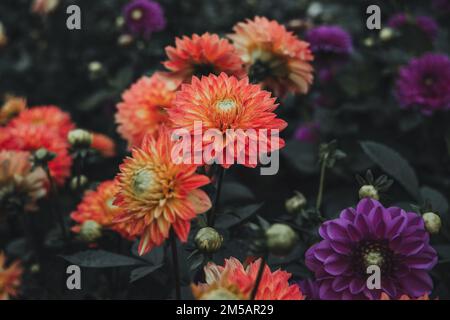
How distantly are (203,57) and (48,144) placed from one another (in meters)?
0.59

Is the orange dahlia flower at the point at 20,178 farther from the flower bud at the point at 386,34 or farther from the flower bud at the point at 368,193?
the flower bud at the point at 386,34

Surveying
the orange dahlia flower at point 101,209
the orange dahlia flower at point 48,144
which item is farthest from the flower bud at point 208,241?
the orange dahlia flower at point 48,144

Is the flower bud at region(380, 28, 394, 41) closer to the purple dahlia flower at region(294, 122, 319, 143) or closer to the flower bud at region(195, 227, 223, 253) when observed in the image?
the purple dahlia flower at region(294, 122, 319, 143)

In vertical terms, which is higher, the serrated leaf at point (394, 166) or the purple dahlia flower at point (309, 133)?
the purple dahlia flower at point (309, 133)

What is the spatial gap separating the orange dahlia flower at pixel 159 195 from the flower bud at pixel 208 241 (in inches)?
2.4

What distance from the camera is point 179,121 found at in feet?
3.32

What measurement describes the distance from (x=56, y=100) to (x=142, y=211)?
1794 millimetres

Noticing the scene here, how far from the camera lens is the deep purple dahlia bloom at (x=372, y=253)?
0.97 m

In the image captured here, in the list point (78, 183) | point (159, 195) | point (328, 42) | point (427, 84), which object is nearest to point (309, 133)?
point (328, 42)

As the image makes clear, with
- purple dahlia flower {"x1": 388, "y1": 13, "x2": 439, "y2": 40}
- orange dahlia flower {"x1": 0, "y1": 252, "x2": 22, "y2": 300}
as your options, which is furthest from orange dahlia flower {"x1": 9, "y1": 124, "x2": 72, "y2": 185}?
purple dahlia flower {"x1": 388, "y1": 13, "x2": 439, "y2": 40}

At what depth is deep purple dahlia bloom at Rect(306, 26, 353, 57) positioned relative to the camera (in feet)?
6.40

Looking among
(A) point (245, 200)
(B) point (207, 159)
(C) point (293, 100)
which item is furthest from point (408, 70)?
(B) point (207, 159)

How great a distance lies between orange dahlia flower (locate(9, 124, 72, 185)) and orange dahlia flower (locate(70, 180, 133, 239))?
0.78 feet

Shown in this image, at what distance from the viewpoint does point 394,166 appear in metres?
1.38
